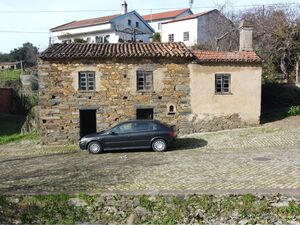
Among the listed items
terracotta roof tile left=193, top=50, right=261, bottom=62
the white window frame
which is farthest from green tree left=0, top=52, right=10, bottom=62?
terracotta roof tile left=193, top=50, right=261, bottom=62

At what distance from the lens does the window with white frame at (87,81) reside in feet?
74.0

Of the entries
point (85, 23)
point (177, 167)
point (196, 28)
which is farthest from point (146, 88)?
point (85, 23)

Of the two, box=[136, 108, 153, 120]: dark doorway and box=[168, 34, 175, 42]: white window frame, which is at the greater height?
box=[168, 34, 175, 42]: white window frame

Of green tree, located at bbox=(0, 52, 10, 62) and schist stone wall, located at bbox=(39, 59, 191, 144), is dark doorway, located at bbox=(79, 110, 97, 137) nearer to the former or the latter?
schist stone wall, located at bbox=(39, 59, 191, 144)

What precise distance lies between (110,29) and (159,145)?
40.1 metres

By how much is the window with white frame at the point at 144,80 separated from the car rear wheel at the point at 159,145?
14.3 feet

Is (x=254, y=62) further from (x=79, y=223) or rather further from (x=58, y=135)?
(x=79, y=223)

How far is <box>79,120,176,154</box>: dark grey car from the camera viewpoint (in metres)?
19.3

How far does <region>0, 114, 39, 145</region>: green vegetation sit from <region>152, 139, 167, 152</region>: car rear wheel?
912cm

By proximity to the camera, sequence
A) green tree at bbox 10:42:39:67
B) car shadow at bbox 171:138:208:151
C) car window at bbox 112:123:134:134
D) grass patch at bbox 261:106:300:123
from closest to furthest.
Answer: car window at bbox 112:123:134:134 → car shadow at bbox 171:138:208:151 → grass patch at bbox 261:106:300:123 → green tree at bbox 10:42:39:67

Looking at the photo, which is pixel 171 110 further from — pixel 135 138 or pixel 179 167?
pixel 179 167

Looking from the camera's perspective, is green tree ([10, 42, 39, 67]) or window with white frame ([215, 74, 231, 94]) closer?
window with white frame ([215, 74, 231, 94])

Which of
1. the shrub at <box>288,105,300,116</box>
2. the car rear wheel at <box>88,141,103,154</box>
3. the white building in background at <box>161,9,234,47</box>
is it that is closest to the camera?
the car rear wheel at <box>88,141,103,154</box>

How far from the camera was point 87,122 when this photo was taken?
2419 centimetres
